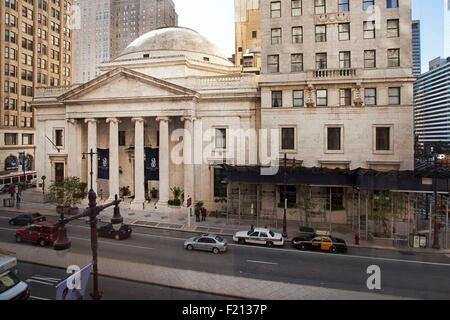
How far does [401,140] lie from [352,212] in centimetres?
878

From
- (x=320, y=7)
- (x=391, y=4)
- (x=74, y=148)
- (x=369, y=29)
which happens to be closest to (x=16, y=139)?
(x=74, y=148)

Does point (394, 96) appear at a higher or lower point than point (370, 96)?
lower

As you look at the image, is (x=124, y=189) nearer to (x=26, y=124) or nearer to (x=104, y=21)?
(x=26, y=124)

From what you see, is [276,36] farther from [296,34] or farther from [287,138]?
[287,138]

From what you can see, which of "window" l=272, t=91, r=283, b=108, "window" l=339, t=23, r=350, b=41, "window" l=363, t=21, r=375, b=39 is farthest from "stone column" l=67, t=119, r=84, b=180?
"window" l=363, t=21, r=375, b=39

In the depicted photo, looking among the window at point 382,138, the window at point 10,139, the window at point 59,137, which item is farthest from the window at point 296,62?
the window at point 10,139

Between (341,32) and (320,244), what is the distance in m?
22.7

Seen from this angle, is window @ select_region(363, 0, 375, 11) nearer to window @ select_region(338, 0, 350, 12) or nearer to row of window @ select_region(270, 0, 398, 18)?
row of window @ select_region(270, 0, 398, 18)

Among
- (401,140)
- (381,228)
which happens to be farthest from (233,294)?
(401,140)

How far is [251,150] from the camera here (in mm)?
35344

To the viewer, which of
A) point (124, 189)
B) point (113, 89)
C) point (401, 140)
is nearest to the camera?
point (401, 140)

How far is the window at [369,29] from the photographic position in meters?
31.3

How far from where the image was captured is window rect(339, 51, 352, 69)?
105 ft

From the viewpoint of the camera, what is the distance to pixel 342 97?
31672 mm
